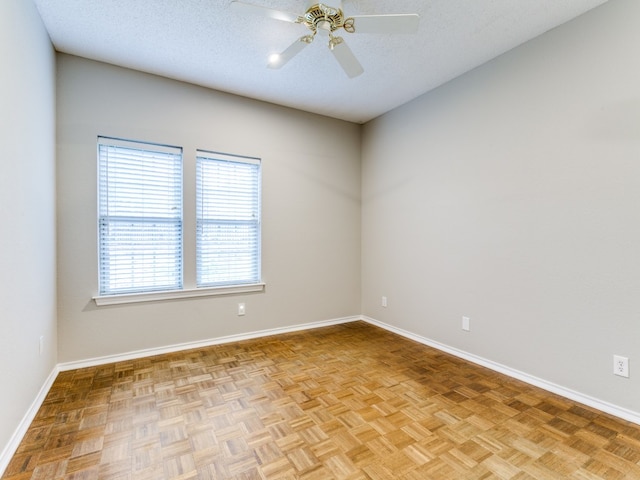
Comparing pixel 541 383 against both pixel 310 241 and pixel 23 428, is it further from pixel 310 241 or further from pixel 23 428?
pixel 23 428

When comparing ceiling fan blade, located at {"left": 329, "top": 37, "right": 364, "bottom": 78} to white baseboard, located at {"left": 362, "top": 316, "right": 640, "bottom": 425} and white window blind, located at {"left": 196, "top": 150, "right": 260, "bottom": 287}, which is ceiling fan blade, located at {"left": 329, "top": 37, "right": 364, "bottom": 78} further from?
white baseboard, located at {"left": 362, "top": 316, "right": 640, "bottom": 425}

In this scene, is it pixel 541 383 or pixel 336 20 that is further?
pixel 541 383

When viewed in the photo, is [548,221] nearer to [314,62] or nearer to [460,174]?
[460,174]

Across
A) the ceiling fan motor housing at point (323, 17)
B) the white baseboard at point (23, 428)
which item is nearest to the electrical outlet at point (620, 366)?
the ceiling fan motor housing at point (323, 17)

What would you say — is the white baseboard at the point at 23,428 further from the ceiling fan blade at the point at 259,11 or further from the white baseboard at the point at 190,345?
the ceiling fan blade at the point at 259,11

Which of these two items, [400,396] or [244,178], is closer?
[400,396]

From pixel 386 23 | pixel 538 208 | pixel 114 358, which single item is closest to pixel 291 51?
pixel 386 23

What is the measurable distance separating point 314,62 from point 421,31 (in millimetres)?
892

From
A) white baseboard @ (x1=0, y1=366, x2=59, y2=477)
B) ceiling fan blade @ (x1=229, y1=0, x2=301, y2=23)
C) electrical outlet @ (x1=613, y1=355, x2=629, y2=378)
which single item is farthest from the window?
electrical outlet @ (x1=613, y1=355, x2=629, y2=378)

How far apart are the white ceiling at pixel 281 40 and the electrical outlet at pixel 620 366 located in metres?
2.29

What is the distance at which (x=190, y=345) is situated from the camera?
3.19 metres

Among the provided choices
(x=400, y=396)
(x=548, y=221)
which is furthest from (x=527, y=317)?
(x=400, y=396)

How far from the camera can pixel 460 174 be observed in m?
3.04

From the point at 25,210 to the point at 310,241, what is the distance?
2598 millimetres
